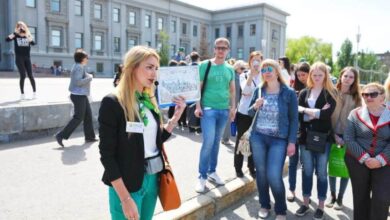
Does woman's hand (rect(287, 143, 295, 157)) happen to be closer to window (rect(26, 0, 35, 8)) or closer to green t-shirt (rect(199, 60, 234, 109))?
green t-shirt (rect(199, 60, 234, 109))

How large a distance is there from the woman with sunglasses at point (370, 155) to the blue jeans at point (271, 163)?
79 centimetres

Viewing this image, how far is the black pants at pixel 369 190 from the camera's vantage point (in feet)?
11.4

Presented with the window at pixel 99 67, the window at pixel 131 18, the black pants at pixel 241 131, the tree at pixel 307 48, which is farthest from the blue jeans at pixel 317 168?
the tree at pixel 307 48

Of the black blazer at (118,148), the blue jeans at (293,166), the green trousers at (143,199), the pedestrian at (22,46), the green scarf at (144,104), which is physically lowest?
the blue jeans at (293,166)

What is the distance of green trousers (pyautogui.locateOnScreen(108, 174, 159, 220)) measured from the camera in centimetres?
231

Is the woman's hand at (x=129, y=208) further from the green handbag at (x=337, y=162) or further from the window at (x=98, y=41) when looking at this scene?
the window at (x=98, y=41)

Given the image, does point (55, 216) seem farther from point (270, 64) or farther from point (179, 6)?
point (179, 6)

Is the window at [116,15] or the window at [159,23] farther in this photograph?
the window at [159,23]

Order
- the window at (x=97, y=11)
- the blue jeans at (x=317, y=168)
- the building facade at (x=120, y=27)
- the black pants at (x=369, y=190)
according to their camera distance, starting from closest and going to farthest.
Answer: the black pants at (x=369, y=190), the blue jeans at (x=317, y=168), the building facade at (x=120, y=27), the window at (x=97, y=11)

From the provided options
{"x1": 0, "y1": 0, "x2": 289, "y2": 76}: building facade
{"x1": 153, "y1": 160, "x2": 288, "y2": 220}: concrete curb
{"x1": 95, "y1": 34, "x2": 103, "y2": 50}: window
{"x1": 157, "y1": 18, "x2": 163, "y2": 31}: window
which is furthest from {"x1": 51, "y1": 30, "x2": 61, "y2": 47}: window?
{"x1": 153, "y1": 160, "x2": 288, "y2": 220}: concrete curb

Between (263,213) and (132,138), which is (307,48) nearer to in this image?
(263,213)

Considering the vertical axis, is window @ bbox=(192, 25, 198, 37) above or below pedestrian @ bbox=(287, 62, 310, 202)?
above

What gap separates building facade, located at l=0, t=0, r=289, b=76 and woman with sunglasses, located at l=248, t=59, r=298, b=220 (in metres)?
23.6

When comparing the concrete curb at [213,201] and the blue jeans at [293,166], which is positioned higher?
the blue jeans at [293,166]
